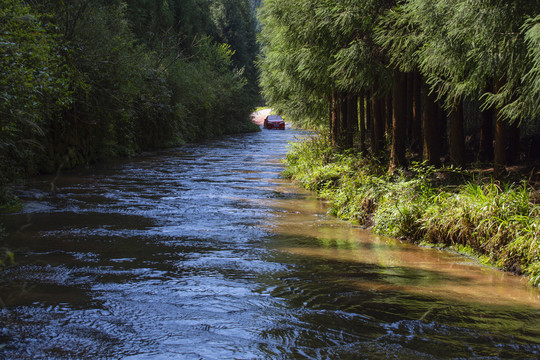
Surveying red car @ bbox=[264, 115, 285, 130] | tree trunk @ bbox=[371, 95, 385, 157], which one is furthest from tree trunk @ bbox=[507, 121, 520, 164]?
red car @ bbox=[264, 115, 285, 130]

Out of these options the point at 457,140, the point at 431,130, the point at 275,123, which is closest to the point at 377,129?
the point at 431,130

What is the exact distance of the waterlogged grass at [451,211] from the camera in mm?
7516

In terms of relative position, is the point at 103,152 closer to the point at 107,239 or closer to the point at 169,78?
the point at 169,78

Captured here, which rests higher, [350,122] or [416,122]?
[350,122]

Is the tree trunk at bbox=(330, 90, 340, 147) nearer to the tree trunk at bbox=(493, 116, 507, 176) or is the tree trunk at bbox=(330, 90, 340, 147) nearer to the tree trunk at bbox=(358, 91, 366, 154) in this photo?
the tree trunk at bbox=(358, 91, 366, 154)

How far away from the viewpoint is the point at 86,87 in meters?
16.7

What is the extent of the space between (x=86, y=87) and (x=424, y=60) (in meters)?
11.5

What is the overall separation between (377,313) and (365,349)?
3.20 feet

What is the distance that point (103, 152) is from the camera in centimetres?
2184

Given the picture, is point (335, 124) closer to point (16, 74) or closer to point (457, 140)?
point (457, 140)

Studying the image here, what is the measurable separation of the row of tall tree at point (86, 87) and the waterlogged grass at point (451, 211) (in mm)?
6629

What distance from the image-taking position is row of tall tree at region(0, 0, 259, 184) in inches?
405

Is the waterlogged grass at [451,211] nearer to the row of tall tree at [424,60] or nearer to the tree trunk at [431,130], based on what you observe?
the tree trunk at [431,130]

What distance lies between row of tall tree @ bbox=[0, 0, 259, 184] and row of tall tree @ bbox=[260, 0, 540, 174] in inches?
234
